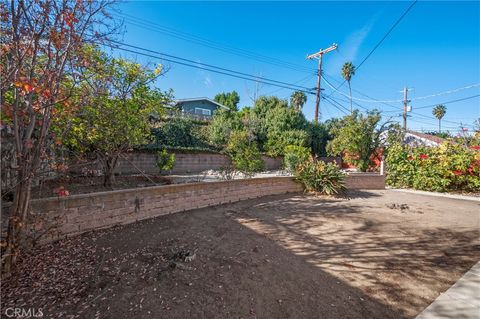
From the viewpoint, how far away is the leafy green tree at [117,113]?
17.7 feet

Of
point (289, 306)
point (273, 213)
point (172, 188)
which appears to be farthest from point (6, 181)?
point (273, 213)

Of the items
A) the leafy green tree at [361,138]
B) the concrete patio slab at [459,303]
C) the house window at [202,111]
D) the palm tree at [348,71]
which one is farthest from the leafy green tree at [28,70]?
the palm tree at [348,71]

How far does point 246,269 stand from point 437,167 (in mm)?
11534

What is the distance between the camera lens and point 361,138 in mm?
13812

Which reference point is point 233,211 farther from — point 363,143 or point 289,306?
point 363,143

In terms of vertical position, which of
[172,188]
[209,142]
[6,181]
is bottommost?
[172,188]

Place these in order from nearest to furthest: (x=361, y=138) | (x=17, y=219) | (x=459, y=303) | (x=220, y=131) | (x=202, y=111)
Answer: (x=459, y=303) < (x=17, y=219) < (x=361, y=138) < (x=220, y=131) < (x=202, y=111)

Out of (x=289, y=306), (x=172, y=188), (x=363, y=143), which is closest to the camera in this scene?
(x=289, y=306)

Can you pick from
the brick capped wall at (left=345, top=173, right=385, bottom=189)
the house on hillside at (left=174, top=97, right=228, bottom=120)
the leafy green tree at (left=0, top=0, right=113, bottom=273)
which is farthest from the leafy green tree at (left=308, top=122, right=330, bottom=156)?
the leafy green tree at (left=0, top=0, right=113, bottom=273)

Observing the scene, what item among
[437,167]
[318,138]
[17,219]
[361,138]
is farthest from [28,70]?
[318,138]

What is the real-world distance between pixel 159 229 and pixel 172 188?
→ 1.18 metres

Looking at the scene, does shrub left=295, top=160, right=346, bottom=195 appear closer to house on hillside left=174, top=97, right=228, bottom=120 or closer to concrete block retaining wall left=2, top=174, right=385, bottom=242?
concrete block retaining wall left=2, top=174, right=385, bottom=242

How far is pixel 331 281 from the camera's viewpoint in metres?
2.81

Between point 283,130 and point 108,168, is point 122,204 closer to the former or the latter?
point 108,168
